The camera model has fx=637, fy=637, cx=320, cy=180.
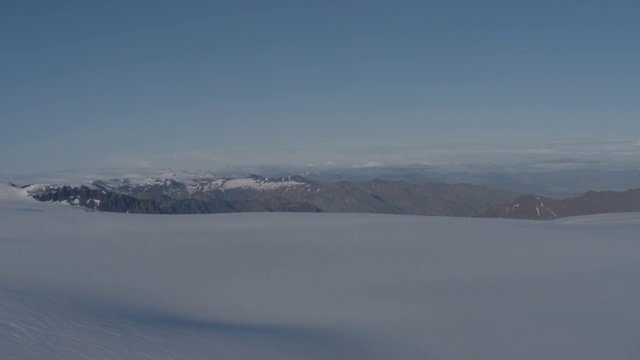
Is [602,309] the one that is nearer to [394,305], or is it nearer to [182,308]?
[394,305]

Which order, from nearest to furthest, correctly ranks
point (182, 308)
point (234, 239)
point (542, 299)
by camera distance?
point (182, 308) → point (542, 299) → point (234, 239)

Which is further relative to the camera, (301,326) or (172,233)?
(172,233)

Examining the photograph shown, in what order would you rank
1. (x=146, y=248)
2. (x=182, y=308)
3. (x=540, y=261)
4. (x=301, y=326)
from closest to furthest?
(x=301, y=326) → (x=182, y=308) → (x=540, y=261) → (x=146, y=248)

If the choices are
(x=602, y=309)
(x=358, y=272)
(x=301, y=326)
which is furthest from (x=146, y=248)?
(x=602, y=309)

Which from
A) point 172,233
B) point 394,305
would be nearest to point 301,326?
point 394,305

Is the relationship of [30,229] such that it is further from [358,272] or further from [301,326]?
[301,326]

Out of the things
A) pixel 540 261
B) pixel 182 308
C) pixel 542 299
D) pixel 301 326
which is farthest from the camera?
pixel 540 261
